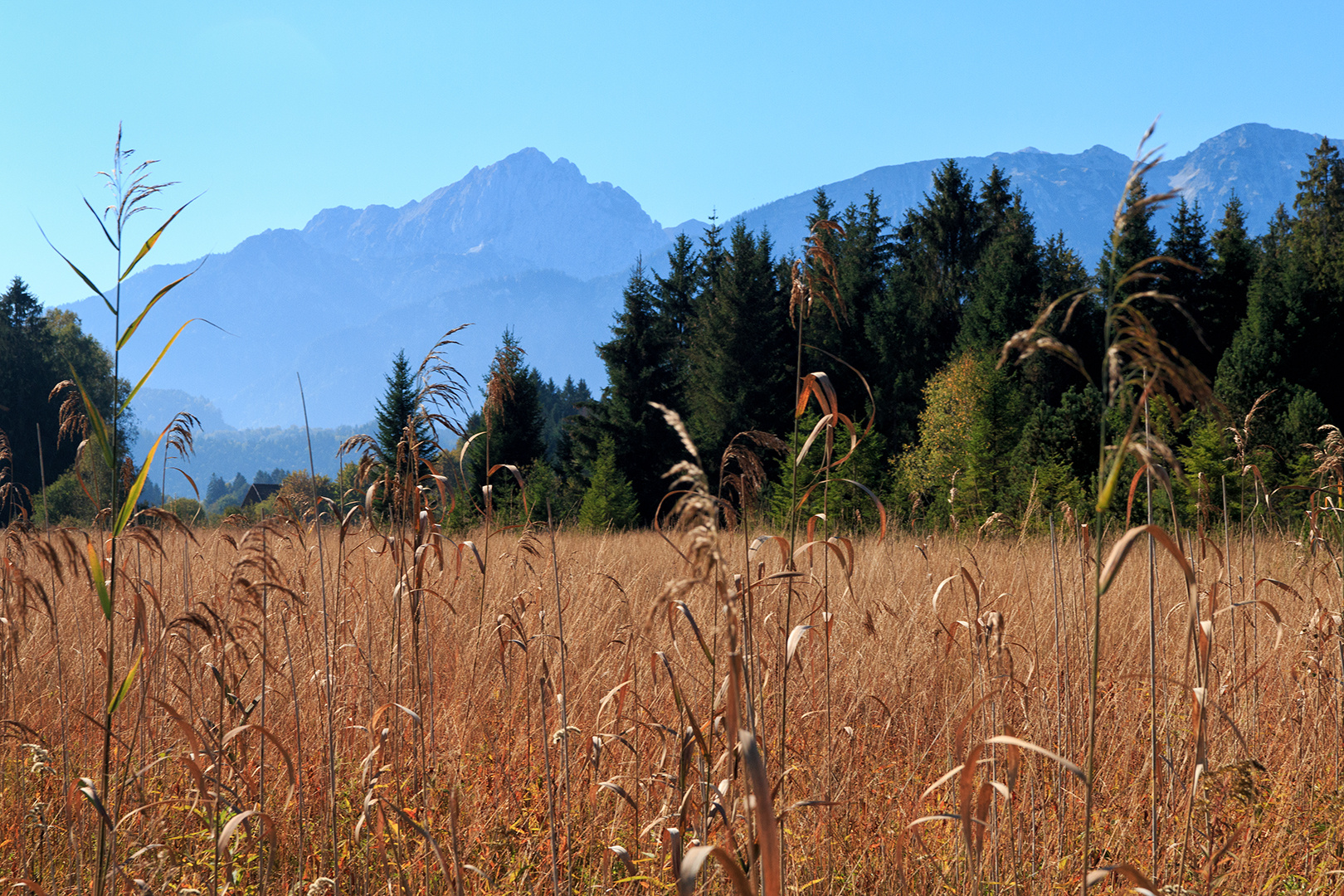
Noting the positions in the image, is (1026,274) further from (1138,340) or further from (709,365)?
(1138,340)

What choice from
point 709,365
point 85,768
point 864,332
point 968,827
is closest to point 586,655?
point 85,768

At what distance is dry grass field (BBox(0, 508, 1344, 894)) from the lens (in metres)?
1.62

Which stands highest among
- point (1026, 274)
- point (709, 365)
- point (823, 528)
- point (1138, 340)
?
point (1026, 274)

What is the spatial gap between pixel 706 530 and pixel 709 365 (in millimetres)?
22383

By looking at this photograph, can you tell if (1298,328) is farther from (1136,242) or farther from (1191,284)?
(1191,284)

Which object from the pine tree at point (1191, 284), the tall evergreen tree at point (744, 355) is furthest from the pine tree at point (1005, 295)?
the tall evergreen tree at point (744, 355)

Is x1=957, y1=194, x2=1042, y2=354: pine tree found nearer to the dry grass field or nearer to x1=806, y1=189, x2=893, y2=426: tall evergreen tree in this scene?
x1=806, y1=189, x2=893, y2=426: tall evergreen tree

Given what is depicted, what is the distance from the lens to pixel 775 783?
58.6 inches

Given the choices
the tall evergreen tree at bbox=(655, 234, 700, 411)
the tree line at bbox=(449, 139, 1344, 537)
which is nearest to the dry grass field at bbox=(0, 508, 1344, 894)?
the tree line at bbox=(449, 139, 1344, 537)

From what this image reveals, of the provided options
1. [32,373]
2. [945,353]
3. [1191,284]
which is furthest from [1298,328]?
[32,373]

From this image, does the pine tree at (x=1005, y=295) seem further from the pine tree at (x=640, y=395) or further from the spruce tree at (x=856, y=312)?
the pine tree at (x=640, y=395)

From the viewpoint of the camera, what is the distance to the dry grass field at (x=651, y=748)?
162cm

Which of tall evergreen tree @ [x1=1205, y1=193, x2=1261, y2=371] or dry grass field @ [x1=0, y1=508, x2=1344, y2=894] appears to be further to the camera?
tall evergreen tree @ [x1=1205, y1=193, x2=1261, y2=371]

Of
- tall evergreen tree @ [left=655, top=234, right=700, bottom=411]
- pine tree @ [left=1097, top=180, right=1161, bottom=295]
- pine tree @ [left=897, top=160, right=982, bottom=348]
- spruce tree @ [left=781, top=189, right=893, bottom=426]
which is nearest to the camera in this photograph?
pine tree @ [left=1097, top=180, right=1161, bottom=295]
